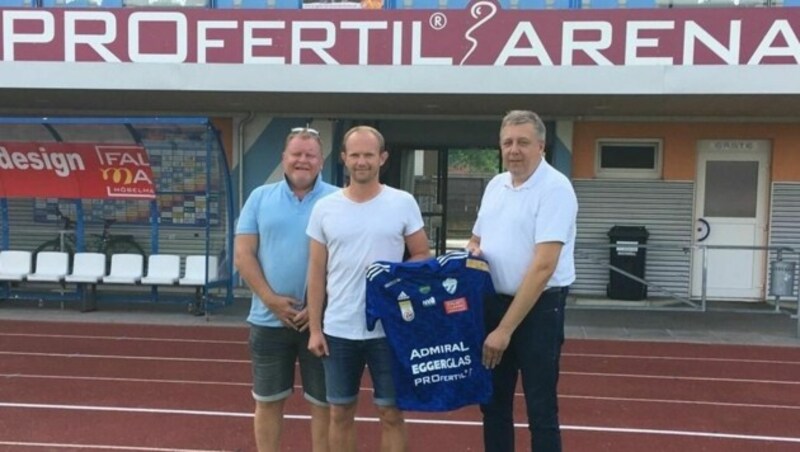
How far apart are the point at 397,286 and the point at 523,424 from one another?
2451mm

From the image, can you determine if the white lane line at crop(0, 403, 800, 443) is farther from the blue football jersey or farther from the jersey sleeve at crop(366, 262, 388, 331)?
the jersey sleeve at crop(366, 262, 388, 331)

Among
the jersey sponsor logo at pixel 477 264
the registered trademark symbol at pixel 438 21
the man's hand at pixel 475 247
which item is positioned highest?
the registered trademark symbol at pixel 438 21

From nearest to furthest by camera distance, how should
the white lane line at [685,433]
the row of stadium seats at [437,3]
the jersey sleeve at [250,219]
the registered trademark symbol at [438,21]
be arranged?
the jersey sleeve at [250,219] → the white lane line at [685,433] → the registered trademark symbol at [438,21] → the row of stadium seats at [437,3]

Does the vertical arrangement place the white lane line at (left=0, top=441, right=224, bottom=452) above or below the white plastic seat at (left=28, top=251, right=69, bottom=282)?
below

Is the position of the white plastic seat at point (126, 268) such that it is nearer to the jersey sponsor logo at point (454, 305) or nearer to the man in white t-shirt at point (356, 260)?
the man in white t-shirt at point (356, 260)

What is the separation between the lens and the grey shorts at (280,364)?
3.62 metres

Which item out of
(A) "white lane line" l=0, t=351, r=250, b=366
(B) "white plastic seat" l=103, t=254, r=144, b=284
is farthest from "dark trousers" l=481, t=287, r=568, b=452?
(B) "white plastic seat" l=103, t=254, r=144, b=284

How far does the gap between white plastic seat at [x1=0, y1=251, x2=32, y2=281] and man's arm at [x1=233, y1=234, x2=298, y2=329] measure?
7.20 metres

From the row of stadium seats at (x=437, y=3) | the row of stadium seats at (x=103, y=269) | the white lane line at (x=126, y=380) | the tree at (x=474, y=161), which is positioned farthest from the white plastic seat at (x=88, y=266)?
the tree at (x=474, y=161)

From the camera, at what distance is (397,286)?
3.21m

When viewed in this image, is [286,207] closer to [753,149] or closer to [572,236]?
[572,236]

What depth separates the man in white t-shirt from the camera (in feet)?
10.7

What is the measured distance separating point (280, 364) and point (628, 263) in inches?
315

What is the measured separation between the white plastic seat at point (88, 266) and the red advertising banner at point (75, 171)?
0.79 meters
